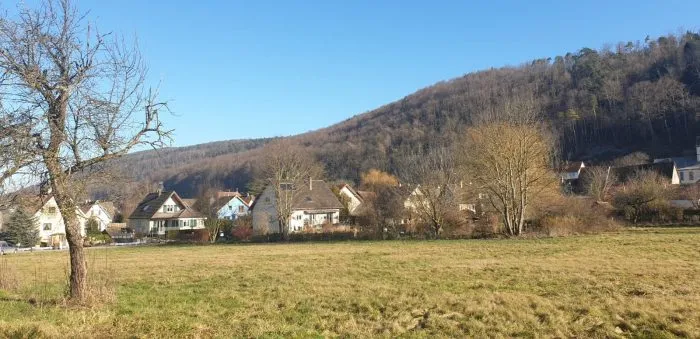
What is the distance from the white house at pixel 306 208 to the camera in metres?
62.5

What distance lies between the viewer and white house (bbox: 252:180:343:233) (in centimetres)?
6253

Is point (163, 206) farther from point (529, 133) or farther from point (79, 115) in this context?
point (79, 115)

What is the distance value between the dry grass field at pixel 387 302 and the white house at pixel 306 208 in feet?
141

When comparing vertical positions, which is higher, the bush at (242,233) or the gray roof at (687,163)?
the gray roof at (687,163)

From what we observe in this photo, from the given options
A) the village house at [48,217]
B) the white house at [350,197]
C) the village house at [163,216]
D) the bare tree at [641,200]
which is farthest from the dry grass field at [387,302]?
the village house at [163,216]

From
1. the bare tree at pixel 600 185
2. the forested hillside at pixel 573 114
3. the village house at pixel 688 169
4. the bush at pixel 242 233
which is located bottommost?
the bush at pixel 242 233

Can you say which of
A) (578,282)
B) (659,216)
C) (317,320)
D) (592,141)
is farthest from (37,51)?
(592,141)

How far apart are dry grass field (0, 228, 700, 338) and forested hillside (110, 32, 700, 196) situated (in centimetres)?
7819

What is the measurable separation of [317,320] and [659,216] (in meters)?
44.6

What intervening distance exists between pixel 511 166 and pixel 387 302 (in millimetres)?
28228

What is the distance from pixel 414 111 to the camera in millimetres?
164625

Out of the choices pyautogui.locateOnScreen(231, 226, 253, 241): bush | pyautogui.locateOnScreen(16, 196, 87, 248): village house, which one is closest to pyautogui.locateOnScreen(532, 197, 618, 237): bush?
pyautogui.locateOnScreen(231, 226, 253, 241): bush

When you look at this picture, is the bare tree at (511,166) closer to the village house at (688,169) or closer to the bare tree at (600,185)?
the bare tree at (600,185)

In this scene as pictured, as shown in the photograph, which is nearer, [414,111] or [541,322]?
[541,322]
